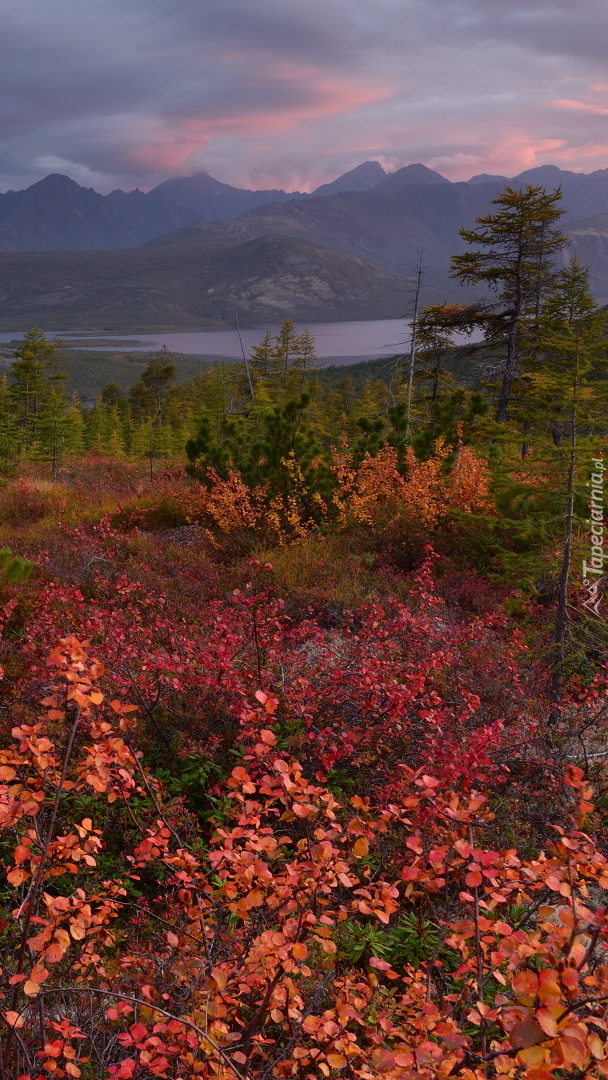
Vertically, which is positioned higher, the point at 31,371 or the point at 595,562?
the point at 31,371

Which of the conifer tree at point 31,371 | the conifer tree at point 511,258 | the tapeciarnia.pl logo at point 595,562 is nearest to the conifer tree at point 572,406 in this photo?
the tapeciarnia.pl logo at point 595,562

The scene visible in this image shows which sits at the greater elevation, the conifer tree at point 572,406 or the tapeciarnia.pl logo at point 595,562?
the conifer tree at point 572,406

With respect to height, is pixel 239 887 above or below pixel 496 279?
below

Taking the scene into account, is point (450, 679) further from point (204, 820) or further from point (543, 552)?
point (204, 820)

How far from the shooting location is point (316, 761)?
5875 mm

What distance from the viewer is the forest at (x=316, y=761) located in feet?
8.16

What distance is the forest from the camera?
97.9 inches

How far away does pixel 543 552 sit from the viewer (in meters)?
7.42

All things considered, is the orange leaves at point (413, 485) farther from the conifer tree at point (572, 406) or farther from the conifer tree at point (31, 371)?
the conifer tree at point (31, 371)

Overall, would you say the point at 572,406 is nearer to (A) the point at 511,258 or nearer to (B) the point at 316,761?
(B) the point at 316,761

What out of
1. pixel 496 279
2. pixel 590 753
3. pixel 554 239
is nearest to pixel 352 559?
pixel 590 753

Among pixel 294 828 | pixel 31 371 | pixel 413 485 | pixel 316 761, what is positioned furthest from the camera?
pixel 31 371

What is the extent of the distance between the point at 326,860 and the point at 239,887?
659 mm

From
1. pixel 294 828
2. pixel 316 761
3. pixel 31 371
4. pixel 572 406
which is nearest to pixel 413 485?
pixel 572 406
